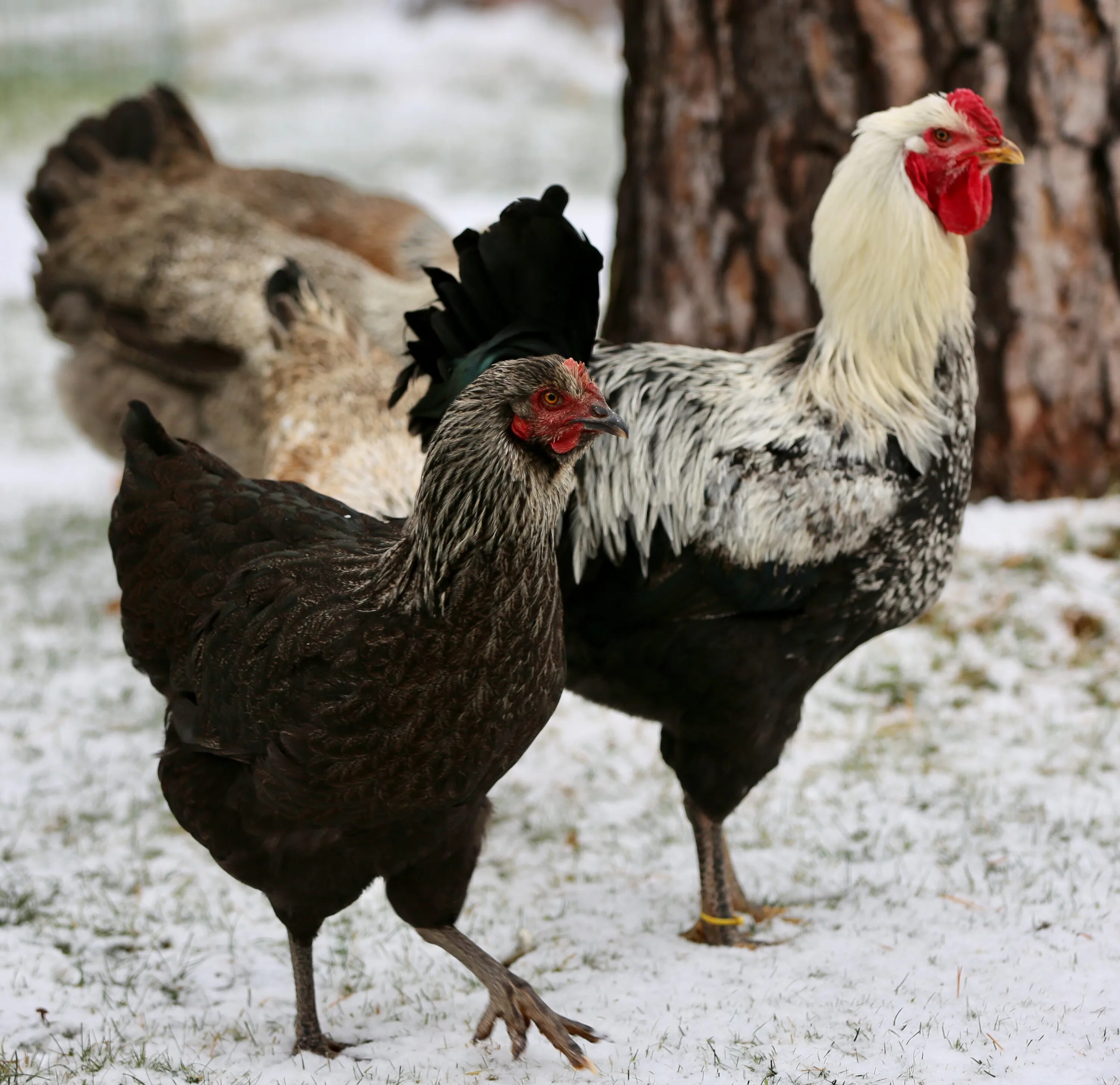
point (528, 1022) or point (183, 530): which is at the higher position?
point (183, 530)

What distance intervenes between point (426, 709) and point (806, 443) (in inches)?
64.7

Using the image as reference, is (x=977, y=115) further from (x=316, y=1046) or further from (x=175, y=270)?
(x=175, y=270)

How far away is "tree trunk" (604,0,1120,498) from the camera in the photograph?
20.1 feet

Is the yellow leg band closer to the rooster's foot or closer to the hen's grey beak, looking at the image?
the rooster's foot

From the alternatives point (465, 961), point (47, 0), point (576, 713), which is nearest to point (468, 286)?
point (465, 961)

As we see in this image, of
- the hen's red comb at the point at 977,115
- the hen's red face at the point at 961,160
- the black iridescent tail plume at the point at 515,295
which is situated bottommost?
the black iridescent tail plume at the point at 515,295

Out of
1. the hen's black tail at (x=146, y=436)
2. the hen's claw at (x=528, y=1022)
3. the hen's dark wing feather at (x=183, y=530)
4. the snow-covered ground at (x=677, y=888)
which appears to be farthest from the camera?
the hen's black tail at (x=146, y=436)

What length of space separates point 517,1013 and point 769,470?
1.77 meters

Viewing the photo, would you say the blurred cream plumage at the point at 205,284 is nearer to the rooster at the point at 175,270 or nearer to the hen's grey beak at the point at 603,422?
the rooster at the point at 175,270

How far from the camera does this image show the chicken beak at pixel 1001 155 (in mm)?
4016

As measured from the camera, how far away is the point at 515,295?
4.05 metres

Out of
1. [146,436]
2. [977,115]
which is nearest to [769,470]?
[977,115]

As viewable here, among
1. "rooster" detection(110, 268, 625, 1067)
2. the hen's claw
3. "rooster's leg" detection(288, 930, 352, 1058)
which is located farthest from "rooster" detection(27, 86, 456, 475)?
the hen's claw

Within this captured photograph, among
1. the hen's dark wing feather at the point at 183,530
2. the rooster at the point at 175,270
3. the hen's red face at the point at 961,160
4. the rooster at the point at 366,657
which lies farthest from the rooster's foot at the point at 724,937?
the rooster at the point at 175,270
